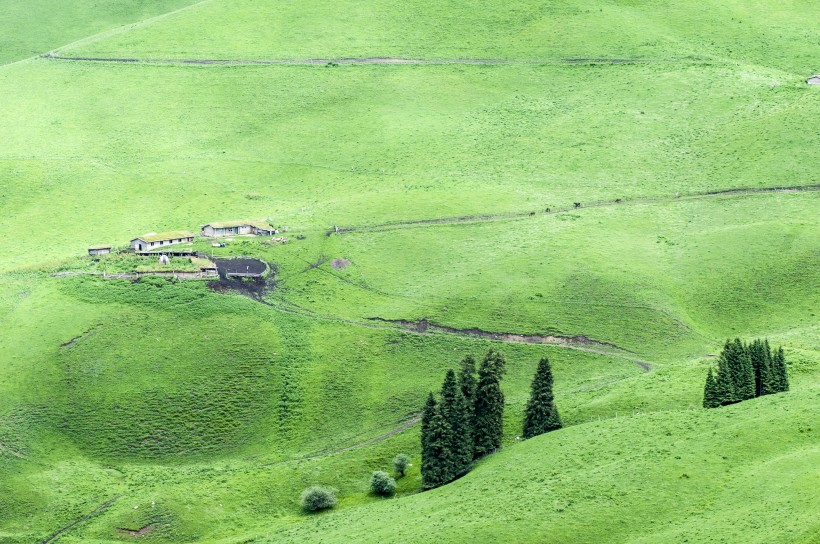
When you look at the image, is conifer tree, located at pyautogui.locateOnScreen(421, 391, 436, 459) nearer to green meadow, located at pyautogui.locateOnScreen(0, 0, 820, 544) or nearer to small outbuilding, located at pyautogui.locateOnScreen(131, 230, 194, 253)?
green meadow, located at pyautogui.locateOnScreen(0, 0, 820, 544)

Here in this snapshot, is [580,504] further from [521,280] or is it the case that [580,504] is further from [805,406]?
[521,280]

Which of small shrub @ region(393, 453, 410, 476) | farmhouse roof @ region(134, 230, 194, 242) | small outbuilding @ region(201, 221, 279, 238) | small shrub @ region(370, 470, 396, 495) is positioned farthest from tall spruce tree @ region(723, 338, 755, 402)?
farmhouse roof @ region(134, 230, 194, 242)

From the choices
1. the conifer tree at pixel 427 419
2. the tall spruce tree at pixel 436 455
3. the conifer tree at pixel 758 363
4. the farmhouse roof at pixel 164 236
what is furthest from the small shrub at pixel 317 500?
the farmhouse roof at pixel 164 236

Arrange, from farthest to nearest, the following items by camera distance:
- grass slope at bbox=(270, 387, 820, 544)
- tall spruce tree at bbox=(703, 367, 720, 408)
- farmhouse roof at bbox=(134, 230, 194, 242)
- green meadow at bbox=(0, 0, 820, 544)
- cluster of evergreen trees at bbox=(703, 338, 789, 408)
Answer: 1. farmhouse roof at bbox=(134, 230, 194, 242)
2. cluster of evergreen trees at bbox=(703, 338, 789, 408)
3. tall spruce tree at bbox=(703, 367, 720, 408)
4. green meadow at bbox=(0, 0, 820, 544)
5. grass slope at bbox=(270, 387, 820, 544)

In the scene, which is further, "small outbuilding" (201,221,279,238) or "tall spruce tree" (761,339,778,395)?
"small outbuilding" (201,221,279,238)

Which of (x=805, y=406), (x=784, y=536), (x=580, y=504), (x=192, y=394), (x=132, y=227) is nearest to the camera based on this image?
(x=784, y=536)

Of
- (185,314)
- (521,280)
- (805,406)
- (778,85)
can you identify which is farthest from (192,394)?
(778,85)

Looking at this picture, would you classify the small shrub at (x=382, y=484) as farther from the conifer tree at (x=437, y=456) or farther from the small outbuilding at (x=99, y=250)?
the small outbuilding at (x=99, y=250)
